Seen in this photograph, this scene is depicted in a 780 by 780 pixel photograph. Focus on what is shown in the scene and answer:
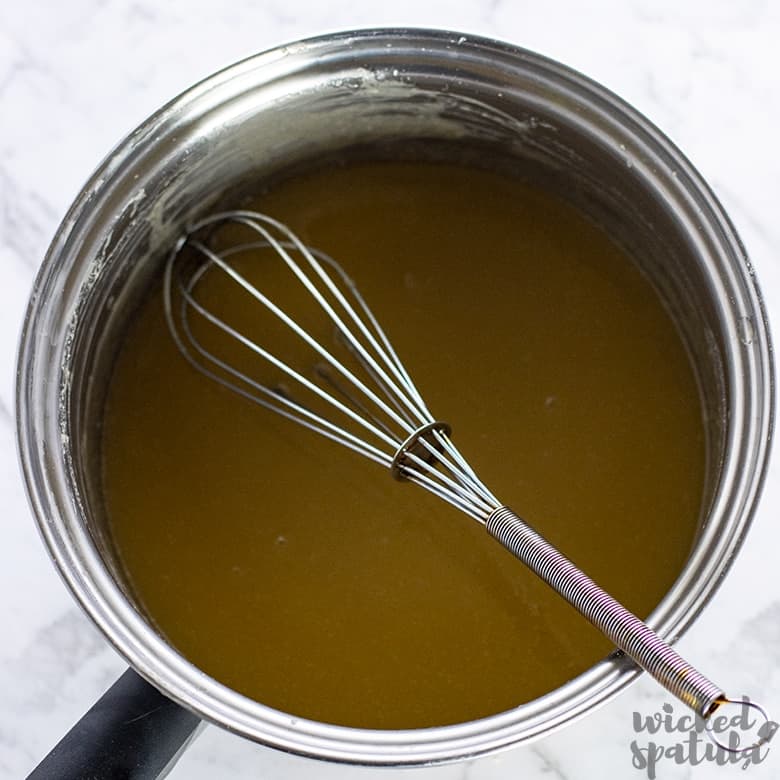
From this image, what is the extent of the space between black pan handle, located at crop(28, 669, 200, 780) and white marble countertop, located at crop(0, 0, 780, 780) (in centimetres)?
24

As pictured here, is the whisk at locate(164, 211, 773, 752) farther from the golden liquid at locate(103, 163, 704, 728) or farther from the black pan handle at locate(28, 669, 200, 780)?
the black pan handle at locate(28, 669, 200, 780)

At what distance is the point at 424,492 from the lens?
86 centimetres

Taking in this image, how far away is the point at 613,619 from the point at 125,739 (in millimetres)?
299

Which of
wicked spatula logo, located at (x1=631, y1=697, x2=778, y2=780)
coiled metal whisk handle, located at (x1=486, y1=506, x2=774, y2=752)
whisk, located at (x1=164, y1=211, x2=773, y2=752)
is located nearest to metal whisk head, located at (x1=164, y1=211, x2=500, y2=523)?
whisk, located at (x1=164, y1=211, x2=773, y2=752)

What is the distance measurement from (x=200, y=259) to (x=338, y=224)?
11 centimetres

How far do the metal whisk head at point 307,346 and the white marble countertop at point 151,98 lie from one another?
0.58 feet

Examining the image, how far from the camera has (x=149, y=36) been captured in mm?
1035

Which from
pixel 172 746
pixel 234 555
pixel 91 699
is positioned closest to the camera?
pixel 172 746

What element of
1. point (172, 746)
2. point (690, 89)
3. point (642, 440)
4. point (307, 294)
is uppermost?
point (690, 89)

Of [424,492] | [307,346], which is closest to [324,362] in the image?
[307,346]

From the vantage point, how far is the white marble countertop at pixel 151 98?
3.13ft

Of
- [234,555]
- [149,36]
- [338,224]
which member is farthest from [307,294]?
[149,36]

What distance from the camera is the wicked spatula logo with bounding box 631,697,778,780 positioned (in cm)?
90

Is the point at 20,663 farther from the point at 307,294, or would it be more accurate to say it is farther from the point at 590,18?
the point at 590,18
